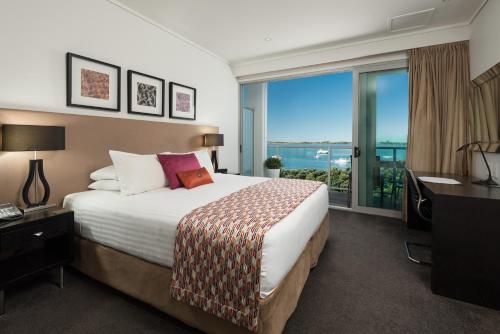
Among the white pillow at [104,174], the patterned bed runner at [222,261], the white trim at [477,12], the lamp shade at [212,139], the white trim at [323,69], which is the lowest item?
the patterned bed runner at [222,261]

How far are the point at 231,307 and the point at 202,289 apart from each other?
0.20 metres

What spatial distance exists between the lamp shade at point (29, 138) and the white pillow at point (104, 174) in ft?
1.67

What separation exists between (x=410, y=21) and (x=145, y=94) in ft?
11.4

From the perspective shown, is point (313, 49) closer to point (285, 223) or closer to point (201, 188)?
point (201, 188)

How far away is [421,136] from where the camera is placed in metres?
3.50

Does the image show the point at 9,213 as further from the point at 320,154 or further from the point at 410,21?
the point at 320,154

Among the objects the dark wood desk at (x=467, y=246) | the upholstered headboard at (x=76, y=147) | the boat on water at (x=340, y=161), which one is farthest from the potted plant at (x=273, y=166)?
the dark wood desk at (x=467, y=246)

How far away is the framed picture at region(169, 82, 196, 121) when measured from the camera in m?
3.60

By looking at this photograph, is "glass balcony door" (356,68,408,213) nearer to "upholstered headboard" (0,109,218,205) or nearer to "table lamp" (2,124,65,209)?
"upholstered headboard" (0,109,218,205)

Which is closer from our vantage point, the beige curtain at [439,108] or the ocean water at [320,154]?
the beige curtain at [439,108]

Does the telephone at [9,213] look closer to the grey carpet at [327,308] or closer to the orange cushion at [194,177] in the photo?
the grey carpet at [327,308]

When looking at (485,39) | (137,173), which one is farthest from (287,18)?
(137,173)

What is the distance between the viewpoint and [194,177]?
2727 millimetres

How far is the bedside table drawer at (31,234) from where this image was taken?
5.42ft
